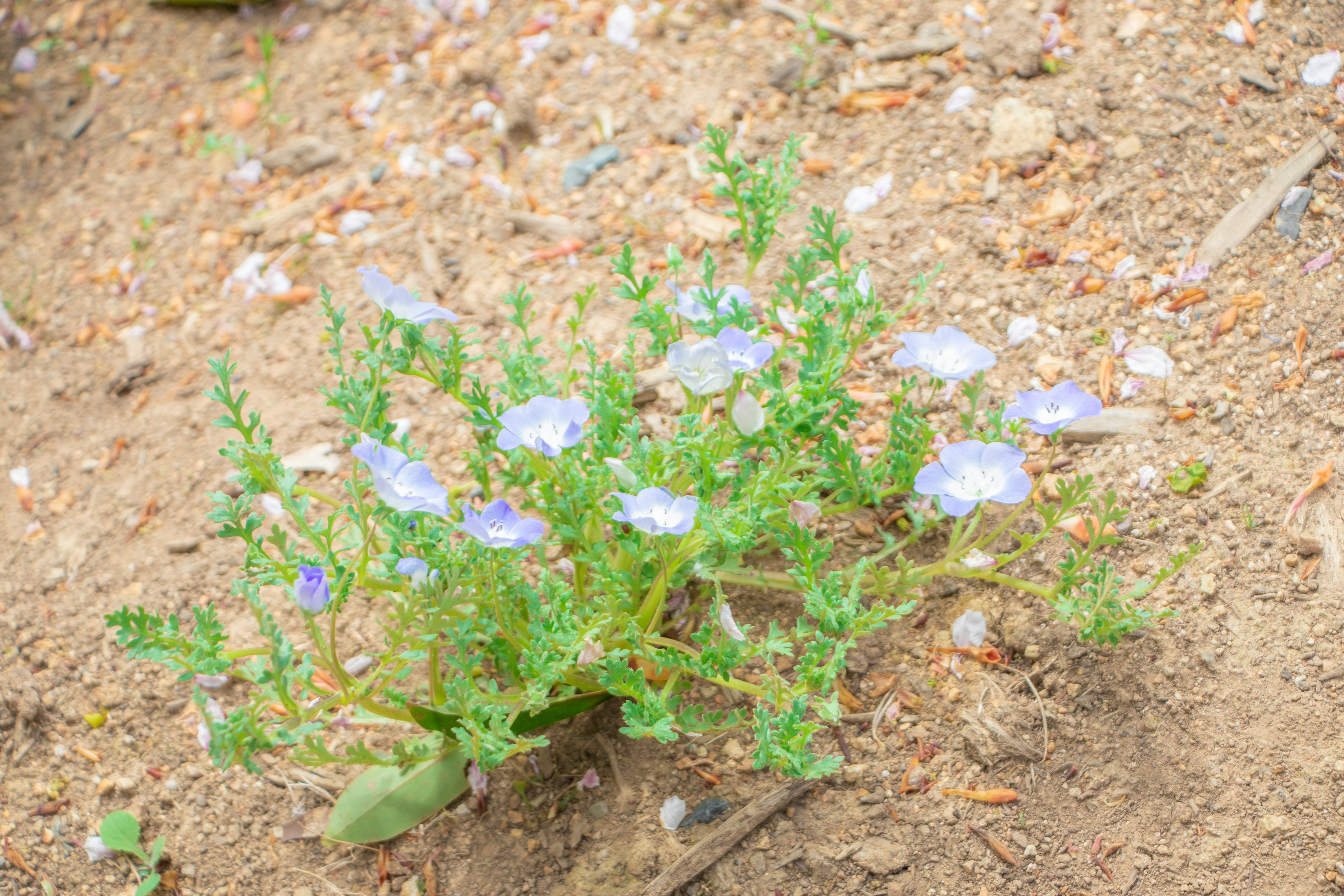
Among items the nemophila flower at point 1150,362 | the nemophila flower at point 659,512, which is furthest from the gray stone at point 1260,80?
the nemophila flower at point 659,512

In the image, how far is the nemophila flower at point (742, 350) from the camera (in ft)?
6.13

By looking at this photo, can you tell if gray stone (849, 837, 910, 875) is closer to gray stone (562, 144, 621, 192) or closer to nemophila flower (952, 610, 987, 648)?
nemophila flower (952, 610, 987, 648)

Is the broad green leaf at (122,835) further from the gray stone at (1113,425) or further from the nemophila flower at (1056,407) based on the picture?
the gray stone at (1113,425)

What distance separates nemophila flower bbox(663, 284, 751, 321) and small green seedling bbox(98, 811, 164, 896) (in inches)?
66.3

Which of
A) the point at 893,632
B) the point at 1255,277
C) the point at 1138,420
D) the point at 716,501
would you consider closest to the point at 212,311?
the point at 716,501

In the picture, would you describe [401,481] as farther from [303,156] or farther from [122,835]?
[303,156]

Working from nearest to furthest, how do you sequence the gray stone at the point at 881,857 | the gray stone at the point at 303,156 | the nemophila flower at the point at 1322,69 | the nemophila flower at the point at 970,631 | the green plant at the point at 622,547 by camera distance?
the green plant at the point at 622,547 → the gray stone at the point at 881,857 → the nemophila flower at the point at 970,631 → the nemophila flower at the point at 1322,69 → the gray stone at the point at 303,156

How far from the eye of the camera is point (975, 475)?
1804mm

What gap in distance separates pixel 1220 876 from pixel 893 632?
0.77 metres

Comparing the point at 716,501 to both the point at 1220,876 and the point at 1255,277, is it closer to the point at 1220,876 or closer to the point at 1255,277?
the point at 1220,876

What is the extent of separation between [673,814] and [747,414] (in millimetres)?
Result: 879

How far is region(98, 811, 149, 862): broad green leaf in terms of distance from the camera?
7.06 feet

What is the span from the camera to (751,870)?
197 cm

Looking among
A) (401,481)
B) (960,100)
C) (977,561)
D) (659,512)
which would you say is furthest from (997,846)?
(960,100)
